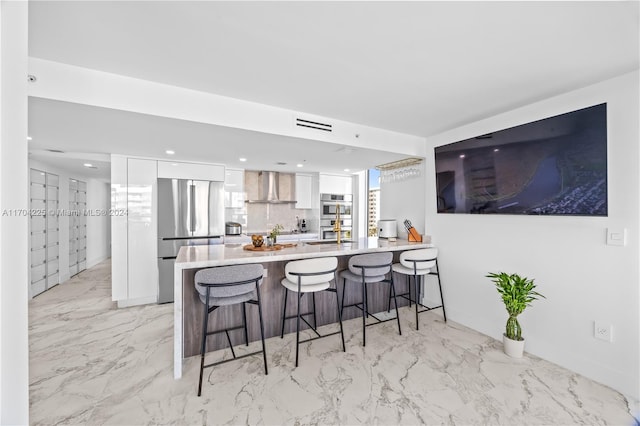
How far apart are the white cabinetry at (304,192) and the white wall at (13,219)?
15.5 feet

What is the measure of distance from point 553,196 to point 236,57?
9.24 feet

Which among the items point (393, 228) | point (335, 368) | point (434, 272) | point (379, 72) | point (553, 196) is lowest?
point (335, 368)

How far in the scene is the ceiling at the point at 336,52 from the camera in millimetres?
1415

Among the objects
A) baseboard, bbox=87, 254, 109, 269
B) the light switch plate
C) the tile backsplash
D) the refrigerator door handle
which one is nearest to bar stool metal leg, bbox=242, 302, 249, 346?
the refrigerator door handle

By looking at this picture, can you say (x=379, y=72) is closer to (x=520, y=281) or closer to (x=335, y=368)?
(x=520, y=281)

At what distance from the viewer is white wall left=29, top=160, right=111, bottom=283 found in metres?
4.98

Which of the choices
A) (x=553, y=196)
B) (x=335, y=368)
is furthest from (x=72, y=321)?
(x=553, y=196)

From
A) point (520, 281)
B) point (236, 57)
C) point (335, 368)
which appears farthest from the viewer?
point (520, 281)

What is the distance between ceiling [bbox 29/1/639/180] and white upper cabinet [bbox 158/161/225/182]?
4.46 feet

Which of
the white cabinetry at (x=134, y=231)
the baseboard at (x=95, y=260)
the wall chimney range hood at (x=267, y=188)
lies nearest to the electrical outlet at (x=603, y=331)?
the wall chimney range hood at (x=267, y=188)

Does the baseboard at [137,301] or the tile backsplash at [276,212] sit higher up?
the tile backsplash at [276,212]

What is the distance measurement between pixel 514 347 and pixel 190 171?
469 centimetres

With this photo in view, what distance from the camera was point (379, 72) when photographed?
79.2 inches

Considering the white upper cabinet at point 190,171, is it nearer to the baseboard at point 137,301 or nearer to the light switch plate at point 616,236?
the baseboard at point 137,301
